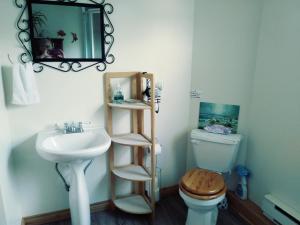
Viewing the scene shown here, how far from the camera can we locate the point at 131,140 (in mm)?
1905

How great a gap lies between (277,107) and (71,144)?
1623 mm

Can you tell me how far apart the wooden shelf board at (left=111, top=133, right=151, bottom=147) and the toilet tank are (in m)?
0.49

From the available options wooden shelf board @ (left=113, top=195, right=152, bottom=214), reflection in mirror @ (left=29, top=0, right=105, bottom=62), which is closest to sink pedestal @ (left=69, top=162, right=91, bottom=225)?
wooden shelf board @ (left=113, top=195, right=152, bottom=214)

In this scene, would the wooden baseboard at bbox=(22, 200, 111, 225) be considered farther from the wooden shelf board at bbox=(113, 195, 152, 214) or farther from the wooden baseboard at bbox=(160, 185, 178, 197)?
the wooden baseboard at bbox=(160, 185, 178, 197)

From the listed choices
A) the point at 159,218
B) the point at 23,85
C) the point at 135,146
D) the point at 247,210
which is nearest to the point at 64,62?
the point at 23,85

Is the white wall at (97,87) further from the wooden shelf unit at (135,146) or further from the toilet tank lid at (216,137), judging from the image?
the toilet tank lid at (216,137)

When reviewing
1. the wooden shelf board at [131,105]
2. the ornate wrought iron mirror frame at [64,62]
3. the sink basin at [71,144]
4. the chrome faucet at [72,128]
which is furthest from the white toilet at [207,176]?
the ornate wrought iron mirror frame at [64,62]

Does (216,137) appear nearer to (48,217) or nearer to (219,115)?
(219,115)

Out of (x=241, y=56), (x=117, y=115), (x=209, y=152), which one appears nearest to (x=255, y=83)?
(x=241, y=56)

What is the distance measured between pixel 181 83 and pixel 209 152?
0.69 metres

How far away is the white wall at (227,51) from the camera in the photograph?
1.95m

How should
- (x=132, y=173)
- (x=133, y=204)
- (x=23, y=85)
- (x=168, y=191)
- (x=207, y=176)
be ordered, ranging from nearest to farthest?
(x=23, y=85) → (x=207, y=176) → (x=132, y=173) → (x=133, y=204) → (x=168, y=191)

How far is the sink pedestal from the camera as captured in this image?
5.30 ft

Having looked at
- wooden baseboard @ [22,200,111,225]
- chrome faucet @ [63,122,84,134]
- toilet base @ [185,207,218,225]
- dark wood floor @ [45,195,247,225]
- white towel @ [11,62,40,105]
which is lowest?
dark wood floor @ [45,195,247,225]
